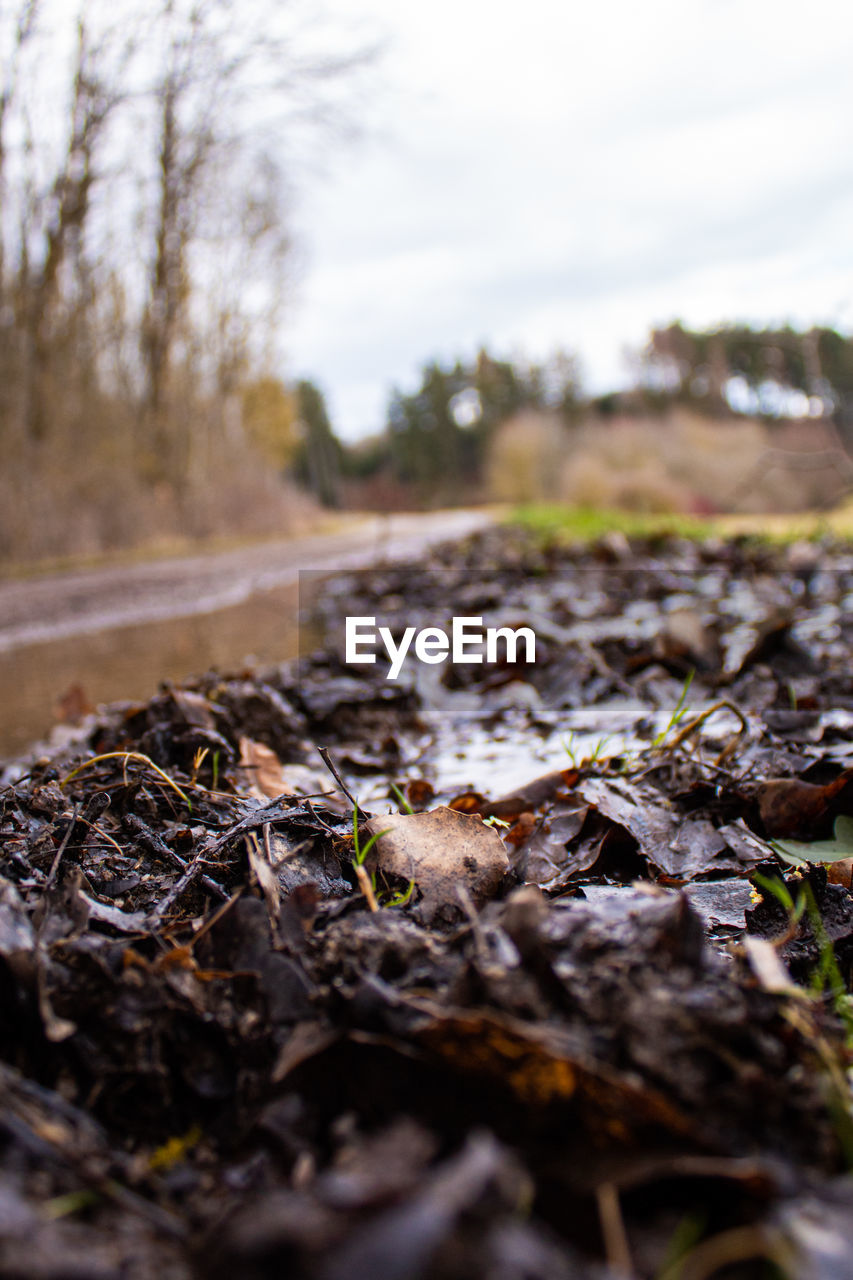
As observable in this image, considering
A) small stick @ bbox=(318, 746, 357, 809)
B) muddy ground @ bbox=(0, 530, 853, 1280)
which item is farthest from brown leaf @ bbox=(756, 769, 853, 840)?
small stick @ bbox=(318, 746, 357, 809)

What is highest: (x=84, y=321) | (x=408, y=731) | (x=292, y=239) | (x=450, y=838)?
(x=292, y=239)

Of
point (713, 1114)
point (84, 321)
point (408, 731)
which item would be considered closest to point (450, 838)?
point (713, 1114)

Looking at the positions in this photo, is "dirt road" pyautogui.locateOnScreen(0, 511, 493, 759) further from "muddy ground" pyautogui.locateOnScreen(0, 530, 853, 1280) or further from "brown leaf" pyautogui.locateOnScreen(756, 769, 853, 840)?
"brown leaf" pyautogui.locateOnScreen(756, 769, 853, 840)

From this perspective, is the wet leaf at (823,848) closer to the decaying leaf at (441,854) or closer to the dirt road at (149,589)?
the decaying leaf at (441,854)

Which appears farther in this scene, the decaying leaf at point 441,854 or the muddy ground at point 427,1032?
the decaying leaf at point 441,854

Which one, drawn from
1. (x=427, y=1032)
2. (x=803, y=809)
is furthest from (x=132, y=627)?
(x=427, y=1032)

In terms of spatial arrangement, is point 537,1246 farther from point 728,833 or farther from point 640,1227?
point 728,833

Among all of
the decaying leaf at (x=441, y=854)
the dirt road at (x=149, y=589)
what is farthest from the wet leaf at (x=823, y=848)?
the dirt road at (x=149, y=589)
